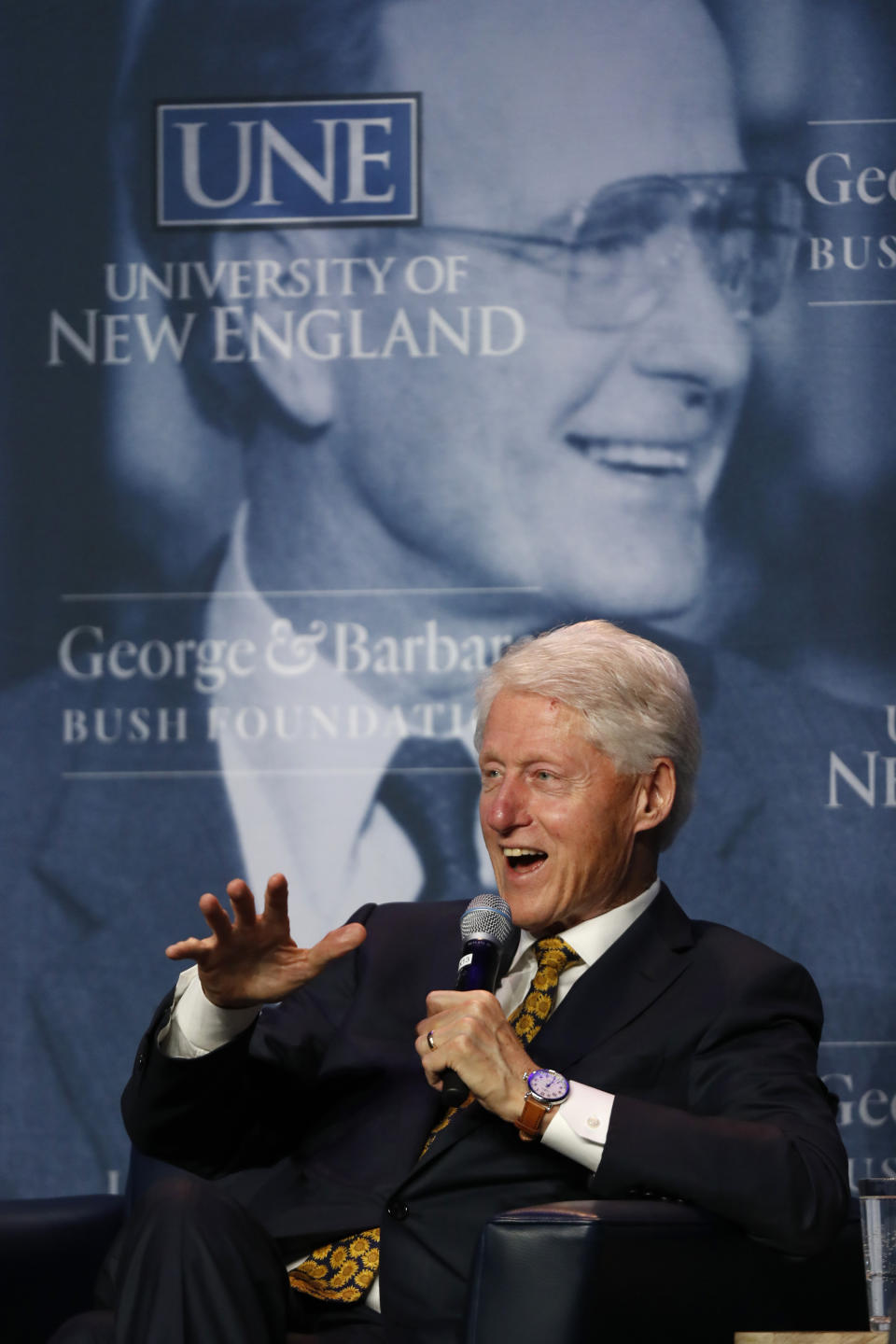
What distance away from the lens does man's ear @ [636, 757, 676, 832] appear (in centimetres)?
239

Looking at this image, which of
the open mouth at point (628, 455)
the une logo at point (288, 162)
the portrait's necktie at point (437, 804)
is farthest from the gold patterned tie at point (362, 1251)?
the une logo at point (288, 162)

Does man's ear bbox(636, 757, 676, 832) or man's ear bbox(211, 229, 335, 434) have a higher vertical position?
man's ear bbox(211, 229, 335, 434)

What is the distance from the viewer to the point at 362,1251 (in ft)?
7.00

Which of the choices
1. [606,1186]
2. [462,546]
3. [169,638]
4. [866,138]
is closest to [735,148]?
[866,138]

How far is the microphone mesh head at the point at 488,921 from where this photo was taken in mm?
2102

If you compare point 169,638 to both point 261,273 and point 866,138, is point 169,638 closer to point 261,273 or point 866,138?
point 261,273

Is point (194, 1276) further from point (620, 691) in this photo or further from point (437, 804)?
point (437, 804)

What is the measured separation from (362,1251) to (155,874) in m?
1.53

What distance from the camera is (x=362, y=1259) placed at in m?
2.12

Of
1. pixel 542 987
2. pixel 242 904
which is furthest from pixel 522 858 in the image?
pixel 242 904

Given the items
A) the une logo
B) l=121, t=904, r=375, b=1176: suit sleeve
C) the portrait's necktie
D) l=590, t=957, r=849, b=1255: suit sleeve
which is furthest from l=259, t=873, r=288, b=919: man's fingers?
the une logo

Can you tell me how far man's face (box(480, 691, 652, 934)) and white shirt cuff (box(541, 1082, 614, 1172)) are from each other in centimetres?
38

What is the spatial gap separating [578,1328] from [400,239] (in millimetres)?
2492

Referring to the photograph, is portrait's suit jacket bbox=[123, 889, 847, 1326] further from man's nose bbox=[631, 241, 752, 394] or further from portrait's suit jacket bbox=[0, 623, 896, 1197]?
man's nose bbox=[631, 241, 752, 394]
